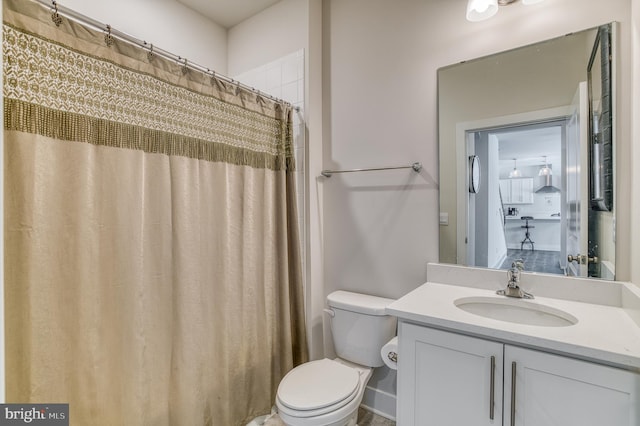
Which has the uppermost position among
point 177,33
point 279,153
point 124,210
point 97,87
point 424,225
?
point 177,33

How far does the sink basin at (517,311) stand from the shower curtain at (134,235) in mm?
1011

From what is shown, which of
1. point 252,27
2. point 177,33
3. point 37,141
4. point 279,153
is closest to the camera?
point 37,141

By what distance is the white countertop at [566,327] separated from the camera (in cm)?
91

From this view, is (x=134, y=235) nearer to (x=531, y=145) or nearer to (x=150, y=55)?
(x=150, y=55)

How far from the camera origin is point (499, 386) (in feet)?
3.43

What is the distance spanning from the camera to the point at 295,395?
1.38 meters

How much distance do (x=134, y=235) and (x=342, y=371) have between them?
1162mm

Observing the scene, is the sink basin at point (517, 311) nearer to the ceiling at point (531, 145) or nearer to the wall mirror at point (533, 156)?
the wall mirror at point (533, 156)

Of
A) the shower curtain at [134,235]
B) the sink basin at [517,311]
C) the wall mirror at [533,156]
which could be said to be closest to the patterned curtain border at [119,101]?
the shower curtain at [134,235]

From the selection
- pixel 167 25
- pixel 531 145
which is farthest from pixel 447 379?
pixel 167 25

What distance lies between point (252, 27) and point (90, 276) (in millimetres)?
2008

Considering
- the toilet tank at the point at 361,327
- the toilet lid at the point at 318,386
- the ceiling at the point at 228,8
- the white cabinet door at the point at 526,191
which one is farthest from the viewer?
the ceiling at the point at 228,8

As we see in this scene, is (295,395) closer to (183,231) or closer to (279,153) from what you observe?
(183,231)

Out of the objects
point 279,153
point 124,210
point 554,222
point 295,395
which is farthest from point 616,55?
point 124,210
